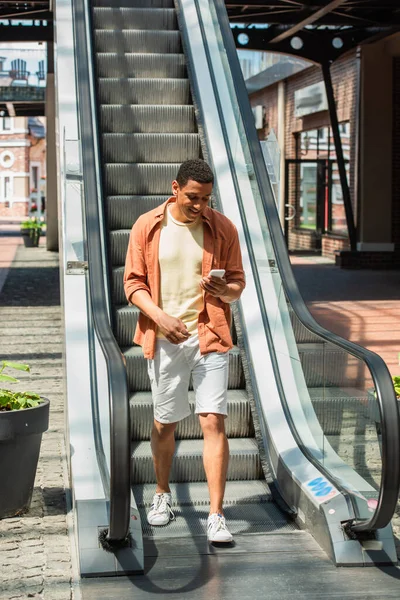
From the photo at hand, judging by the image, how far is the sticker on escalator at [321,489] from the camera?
4.75 meters

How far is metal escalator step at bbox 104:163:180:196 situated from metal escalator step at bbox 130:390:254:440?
2311 millimetres

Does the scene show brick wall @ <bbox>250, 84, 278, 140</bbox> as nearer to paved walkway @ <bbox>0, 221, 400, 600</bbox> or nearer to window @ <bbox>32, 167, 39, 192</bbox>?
paved walkway @ <bbox>0, 221, 400, 600</bbox>

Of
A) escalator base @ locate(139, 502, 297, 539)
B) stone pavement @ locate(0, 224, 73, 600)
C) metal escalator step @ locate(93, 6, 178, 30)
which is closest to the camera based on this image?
stone pavement @ locate(0, 224, 73, 600)

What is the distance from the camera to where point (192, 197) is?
4.55 m

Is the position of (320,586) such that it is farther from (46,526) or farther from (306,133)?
(306,133)

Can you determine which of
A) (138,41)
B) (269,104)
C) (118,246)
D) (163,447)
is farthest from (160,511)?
(269,104)

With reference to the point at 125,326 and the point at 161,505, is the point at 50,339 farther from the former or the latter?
the point at 161,505

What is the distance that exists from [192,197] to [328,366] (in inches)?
43.6

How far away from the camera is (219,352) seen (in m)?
4.67

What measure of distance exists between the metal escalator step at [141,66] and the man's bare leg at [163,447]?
505 centimetres

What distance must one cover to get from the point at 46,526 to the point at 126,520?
1.04m

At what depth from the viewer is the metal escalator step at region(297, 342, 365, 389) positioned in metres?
4.59

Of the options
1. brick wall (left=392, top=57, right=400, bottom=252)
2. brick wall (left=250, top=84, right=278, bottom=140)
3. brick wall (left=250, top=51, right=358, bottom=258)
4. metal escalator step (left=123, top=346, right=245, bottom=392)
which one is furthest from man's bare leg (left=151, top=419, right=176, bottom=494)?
brick wall (left=250, top=84, right=278, bottom=140)

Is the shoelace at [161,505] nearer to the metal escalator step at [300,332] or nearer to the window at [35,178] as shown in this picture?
the metal escalator step at [300,332]
